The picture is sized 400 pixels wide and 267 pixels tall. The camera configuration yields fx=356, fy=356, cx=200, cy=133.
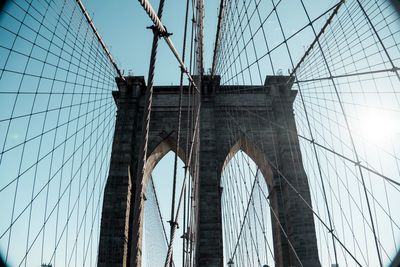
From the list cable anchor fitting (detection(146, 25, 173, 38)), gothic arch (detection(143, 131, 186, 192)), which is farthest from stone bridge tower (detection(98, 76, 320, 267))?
cable anchor fitting (detection(146, 25, 173, 38))

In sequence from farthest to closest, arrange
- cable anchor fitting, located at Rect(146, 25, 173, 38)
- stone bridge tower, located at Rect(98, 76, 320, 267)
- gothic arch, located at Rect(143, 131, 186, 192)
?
gothic arch, located at Rect(143, 131, 186, 192), stone bridge tower, located at Rect(98, 76, 320, 267), cable anchor fitting, located at Rect(146, 25, 173, 38)

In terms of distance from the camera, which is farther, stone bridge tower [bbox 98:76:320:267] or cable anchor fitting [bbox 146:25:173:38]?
stone bridge tower [bbox 98:76:320:267]

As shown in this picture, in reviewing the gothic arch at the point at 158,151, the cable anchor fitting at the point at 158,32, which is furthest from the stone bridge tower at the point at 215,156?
the cable anchor fitting at the point at 158,32

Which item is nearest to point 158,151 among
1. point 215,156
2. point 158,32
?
point 215,156

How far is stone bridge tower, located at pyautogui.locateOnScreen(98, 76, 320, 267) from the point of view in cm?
Answer: 1273

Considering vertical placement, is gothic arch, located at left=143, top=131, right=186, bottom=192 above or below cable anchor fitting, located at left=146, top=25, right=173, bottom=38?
above

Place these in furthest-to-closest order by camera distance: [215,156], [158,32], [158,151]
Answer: [158,151], [215,156], [158,32]

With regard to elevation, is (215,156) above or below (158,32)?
above

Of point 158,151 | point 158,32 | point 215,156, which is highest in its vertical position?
point 158,151

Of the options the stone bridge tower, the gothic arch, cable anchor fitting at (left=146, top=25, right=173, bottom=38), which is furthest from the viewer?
the gothic arch

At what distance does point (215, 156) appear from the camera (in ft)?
47.3

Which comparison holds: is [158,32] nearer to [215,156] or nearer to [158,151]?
[215,156]

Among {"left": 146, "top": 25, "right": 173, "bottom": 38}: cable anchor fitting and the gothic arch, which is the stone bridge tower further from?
{"left": 146, "top": 25, "right": 173, "bottom": 38}: cable anchor fitting

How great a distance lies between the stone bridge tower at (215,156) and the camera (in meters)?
12.7
